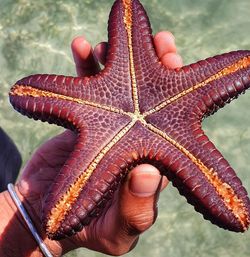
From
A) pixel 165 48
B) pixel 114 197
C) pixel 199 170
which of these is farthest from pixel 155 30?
pixel 199 170

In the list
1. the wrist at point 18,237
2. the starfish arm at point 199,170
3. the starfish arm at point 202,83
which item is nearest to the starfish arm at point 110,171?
the starfish arm at point 199,170

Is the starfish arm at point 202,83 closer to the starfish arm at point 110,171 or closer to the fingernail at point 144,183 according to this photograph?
the starfish arm at point 110,171

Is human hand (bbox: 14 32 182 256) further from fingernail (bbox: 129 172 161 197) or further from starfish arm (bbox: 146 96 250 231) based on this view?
starfish arm (bbox: 146 96 250 231)

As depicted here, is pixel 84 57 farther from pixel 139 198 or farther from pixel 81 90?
pixel 139 198

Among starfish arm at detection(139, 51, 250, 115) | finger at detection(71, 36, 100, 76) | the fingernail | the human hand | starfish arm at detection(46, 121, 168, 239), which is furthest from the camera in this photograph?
finger at detection(71, 36, 100, 76)

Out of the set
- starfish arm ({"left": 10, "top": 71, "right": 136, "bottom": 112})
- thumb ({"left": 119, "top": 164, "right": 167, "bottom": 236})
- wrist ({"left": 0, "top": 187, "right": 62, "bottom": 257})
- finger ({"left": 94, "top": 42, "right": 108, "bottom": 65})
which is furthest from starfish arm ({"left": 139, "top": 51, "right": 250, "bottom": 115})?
wrist ({"left": 0, "top": 187, "right": 62, "bottom": 257})

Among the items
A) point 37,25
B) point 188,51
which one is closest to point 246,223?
point 188,51

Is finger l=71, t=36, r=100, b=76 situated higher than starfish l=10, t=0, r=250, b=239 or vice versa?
finger l=71, t=36, r=100, b=76

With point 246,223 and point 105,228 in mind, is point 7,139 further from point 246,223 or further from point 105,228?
point 246,223
